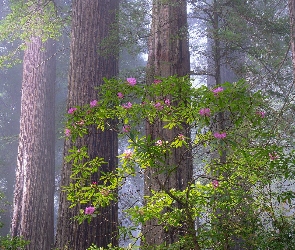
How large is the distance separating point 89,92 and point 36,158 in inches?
157

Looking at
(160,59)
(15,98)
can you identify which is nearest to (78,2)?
(160,59)

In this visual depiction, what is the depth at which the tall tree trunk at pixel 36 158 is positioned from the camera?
27.1 feet

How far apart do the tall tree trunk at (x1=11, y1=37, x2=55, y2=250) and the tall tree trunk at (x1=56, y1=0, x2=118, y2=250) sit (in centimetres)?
167

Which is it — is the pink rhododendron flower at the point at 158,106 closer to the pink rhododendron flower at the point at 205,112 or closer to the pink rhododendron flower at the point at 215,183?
the pink rhododendron flower at the point at 205,112

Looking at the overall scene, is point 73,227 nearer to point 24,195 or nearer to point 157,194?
point 157,194

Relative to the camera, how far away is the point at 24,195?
8.41 m

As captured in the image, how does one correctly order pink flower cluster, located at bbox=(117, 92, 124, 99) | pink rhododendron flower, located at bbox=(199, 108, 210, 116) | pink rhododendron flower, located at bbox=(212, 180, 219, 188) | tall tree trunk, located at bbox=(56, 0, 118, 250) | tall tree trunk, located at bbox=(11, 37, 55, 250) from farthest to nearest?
tall tree trunk, located at bbox=(11, 37, 55, 250), tall tree trunk, located at bbox=(56, 0, 118, 250), pink flower cluster, located at bbox=(117, 92, 124, 99), pink rhododendron flower, located at bbox=(212, 180, 219, 188), pink rhododendron flower, located at bbox=(199, 108, 210, 116)

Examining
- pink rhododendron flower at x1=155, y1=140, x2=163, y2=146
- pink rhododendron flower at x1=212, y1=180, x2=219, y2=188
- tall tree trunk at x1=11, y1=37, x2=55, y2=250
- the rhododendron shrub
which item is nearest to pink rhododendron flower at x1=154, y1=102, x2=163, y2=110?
the rhododendron shrub

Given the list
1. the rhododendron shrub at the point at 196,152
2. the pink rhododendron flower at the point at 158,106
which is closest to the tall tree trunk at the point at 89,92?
the rhododendron shrub at the point at 196,152

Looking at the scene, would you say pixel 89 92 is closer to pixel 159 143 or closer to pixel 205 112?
pixel 159 143

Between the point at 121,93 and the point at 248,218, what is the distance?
4.85ft

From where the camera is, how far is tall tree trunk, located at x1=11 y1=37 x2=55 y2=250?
8.27m

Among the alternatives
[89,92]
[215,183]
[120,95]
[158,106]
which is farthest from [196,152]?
[89,92]

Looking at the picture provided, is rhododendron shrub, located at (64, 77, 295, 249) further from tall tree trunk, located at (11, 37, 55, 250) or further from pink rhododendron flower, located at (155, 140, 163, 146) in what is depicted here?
tall tree trunk, located at (11, 37, 55, 250)
